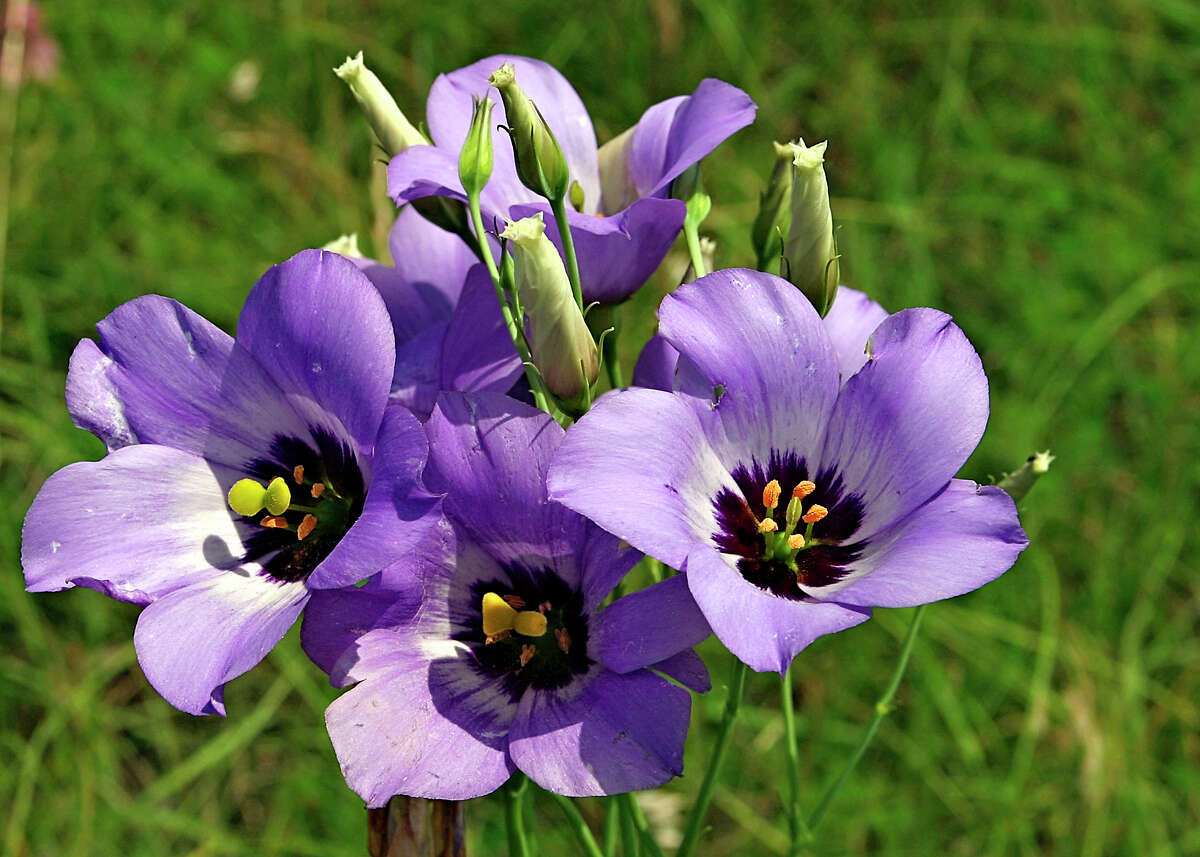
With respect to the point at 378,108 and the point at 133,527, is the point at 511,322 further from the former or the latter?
the point at 133,527

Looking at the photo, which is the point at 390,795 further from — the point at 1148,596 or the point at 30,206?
the point at 30,206

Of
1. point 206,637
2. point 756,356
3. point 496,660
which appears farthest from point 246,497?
point 756,356

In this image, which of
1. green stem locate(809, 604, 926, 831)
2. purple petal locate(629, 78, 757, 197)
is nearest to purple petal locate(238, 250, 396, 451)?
purple petal locate(629, 78, 757, 197)

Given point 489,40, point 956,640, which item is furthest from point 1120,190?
point 489,40

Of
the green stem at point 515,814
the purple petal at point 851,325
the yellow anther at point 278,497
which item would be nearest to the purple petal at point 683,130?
the purple petal at point 851,325

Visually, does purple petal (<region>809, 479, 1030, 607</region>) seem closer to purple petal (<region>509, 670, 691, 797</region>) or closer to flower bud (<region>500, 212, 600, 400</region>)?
purple petal (<region>509, 670, 691, 797</region>)

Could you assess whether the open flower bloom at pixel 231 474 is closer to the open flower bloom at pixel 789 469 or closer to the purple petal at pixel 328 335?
the purple petal at pixel 328 335
